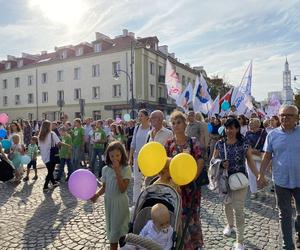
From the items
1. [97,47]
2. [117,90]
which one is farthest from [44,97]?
[117,90]

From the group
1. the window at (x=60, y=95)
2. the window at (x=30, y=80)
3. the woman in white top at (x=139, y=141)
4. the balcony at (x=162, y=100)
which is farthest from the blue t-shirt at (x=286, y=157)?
the window at (x=30, y=80)

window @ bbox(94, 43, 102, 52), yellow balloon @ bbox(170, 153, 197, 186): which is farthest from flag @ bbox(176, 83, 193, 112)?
window @ bbox(94, 43, 102, 52)

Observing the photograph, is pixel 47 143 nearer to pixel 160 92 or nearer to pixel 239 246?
pixel 239 246

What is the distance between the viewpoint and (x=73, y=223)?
5.46m

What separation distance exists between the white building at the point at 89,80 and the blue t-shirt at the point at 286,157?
3246 cm

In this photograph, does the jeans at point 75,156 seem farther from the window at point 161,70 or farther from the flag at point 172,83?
the window at point 161,70

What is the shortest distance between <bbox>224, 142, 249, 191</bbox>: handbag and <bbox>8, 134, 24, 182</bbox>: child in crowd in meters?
6.76

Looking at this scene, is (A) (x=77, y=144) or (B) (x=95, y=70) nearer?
(A) (x=77, y=144)

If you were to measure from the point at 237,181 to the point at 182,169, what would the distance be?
1.44 metres

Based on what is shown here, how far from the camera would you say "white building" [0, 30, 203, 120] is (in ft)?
124

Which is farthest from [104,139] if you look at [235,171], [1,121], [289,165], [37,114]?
[37,114]

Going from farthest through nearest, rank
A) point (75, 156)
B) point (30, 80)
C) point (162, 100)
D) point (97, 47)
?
1. point (30, 80)
2. point (162, 100)
3. point (97, 47)
4. point (75, 156)

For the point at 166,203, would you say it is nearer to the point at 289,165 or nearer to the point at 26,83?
the point at 289,165

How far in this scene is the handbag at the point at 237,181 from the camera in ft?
14.1
